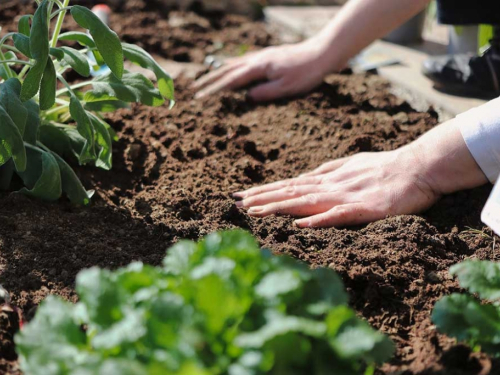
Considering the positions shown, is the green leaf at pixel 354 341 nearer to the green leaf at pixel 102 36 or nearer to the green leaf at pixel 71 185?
the green leaf at pixel 102 36

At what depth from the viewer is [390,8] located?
3068mm

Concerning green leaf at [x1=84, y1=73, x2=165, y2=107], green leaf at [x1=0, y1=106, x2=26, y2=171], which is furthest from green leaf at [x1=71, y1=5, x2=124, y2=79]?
green leaf at [x1=0, y1=106, x2=26, y2=171]

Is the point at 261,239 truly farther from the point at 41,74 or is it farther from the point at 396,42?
the point at 396,42

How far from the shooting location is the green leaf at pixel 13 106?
73.9 inches

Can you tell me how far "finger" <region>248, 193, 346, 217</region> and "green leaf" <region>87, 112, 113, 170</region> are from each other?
0.51m

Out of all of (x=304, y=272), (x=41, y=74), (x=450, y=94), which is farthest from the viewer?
(x=450, y=94)

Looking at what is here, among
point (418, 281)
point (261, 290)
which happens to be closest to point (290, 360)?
point (261, 290)

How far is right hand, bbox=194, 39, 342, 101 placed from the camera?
10.7 feet

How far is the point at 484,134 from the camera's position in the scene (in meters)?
2.02

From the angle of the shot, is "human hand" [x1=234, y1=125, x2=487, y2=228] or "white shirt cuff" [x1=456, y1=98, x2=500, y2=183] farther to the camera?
"human hand" [x1=234, y1=125, x2=487, y2=228]

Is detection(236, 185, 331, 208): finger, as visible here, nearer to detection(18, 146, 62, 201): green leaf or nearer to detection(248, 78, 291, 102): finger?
detection(18, 146, 62, 201): green leaf

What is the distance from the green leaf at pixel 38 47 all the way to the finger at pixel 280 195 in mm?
774

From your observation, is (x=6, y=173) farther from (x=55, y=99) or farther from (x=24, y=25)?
(x=24, y=25)

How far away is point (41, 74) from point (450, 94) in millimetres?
2172
